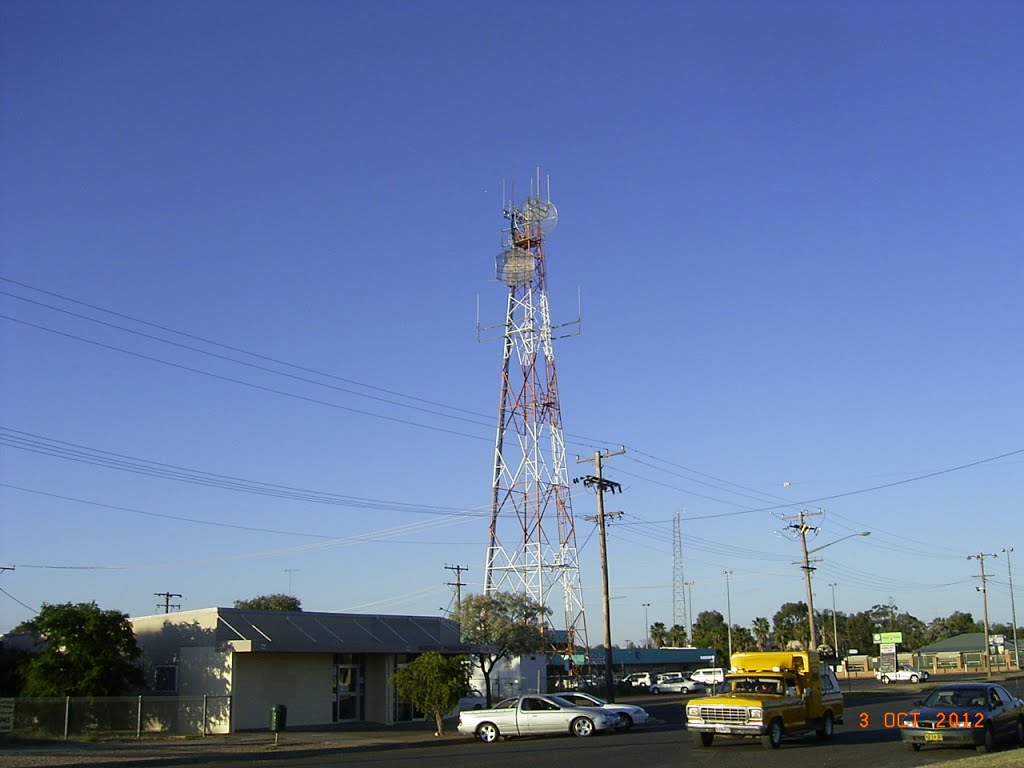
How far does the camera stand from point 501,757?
25.0 metres

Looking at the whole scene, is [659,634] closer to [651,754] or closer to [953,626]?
[953,626]

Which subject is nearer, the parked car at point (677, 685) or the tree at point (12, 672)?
the tree at point (12, 672)

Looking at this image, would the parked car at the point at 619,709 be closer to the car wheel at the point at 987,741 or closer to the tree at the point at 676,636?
the car wheel at the point at 987,741

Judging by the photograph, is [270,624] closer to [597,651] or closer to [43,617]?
[43,617]

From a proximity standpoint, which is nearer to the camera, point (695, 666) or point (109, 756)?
point (109, 756)

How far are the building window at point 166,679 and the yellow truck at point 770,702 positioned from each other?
20956 mm

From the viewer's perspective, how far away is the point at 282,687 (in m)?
38.1

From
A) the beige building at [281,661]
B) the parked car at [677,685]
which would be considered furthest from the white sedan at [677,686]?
the beige building at [281,661]

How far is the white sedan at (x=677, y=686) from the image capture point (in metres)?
72.4

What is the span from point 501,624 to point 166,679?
1460 centimetres

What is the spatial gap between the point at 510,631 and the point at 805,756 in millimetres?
24089

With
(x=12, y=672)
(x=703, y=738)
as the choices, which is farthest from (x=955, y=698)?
(x=12, y=672)

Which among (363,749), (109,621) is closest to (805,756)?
(363,749)

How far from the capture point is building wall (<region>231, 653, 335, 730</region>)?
3656 cm
